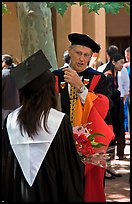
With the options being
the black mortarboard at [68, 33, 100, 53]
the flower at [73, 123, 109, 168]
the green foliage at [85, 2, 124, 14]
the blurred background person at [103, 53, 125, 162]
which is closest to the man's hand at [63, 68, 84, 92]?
the black mortarboard at [68, 33, 100, 53]

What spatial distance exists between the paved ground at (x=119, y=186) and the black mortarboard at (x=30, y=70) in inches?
132

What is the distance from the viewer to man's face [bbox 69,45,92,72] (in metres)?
4.94

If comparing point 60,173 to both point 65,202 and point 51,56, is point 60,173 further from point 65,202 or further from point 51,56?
point 51,56

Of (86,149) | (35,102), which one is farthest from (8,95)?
(35,102)

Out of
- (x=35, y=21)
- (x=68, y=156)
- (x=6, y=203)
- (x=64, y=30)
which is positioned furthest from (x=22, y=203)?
(x=64, y=30)

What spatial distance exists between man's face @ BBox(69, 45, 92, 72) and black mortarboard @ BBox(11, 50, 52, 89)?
1.24 metres

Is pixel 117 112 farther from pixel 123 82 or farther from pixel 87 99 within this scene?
pixel 123 82

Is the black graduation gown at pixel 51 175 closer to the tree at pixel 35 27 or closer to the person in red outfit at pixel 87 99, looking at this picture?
the person in red outfit at pixel 87 99

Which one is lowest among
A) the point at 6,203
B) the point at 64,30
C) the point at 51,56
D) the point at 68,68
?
the point at 6,203

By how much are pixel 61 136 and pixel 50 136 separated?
0.28 ft

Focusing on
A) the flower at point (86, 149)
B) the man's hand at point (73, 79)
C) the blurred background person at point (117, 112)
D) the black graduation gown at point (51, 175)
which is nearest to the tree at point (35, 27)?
the blurred background person at point (117, 112)

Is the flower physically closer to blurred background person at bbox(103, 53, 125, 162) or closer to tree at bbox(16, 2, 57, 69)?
blurred background person at bbox(103, 53, 125, 162)

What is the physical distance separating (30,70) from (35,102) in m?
0.24

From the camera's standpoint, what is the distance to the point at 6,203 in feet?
11.9
